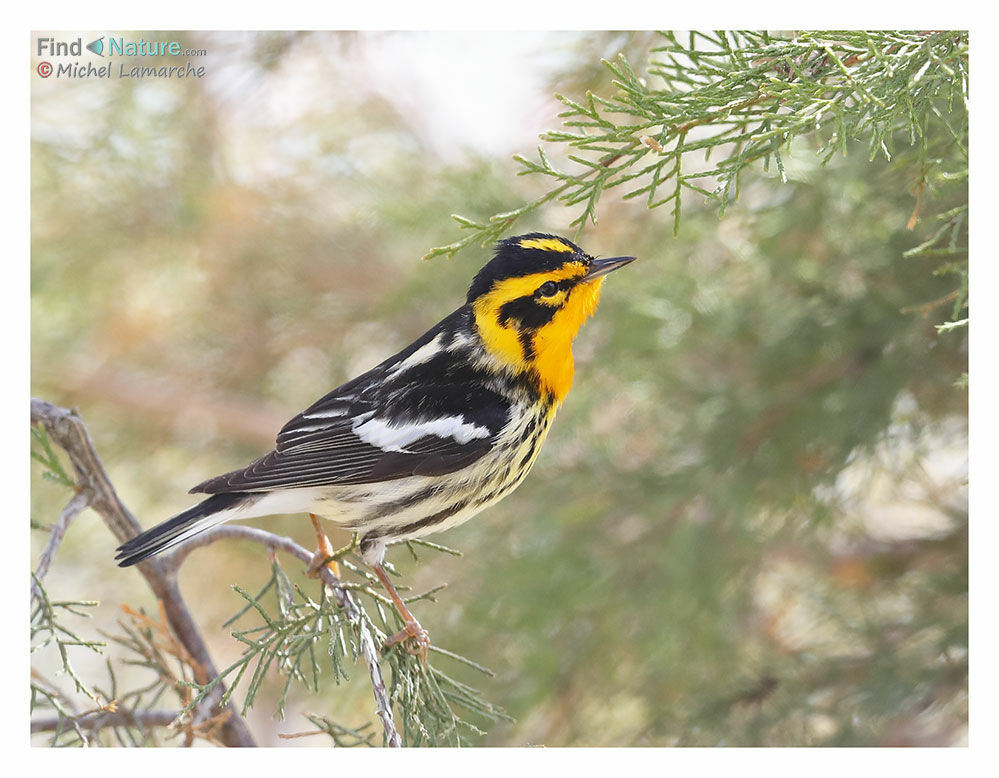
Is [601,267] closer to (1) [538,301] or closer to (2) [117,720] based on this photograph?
(1) [538,301]

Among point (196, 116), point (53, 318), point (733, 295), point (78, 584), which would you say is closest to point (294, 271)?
point (196, 116)

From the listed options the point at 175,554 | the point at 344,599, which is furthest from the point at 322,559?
the point at 175,554

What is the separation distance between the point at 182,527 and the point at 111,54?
0.57 metres

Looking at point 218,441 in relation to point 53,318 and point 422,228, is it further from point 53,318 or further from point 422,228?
point 422,228

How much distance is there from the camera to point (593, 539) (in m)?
1.85

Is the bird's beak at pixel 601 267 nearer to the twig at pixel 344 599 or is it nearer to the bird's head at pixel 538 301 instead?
the bird's head at pixel 538 301

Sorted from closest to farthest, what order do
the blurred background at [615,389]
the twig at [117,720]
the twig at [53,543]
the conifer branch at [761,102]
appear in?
the conifer branch at [761,102]
the twig at [53,543]
the twig at [117,720]
the blurred background at [615,389]

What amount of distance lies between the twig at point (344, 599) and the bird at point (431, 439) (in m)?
0.03

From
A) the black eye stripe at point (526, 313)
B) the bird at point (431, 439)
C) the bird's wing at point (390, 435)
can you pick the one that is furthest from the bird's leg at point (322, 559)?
the black eye stripe at point (526, 313)

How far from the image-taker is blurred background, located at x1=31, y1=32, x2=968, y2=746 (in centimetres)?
166

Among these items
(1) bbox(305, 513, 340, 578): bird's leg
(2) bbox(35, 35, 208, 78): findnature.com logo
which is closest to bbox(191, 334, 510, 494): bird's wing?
(1) bbox(305, 513, 340, 578): bird's leg

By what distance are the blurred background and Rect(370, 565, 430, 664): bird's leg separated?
47 cm

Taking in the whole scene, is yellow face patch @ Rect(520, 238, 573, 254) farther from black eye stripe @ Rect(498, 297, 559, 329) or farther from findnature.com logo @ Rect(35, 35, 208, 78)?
findnature.com logo @ Rect(35, 35, 208, 78)

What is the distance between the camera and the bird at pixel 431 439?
105 cm
